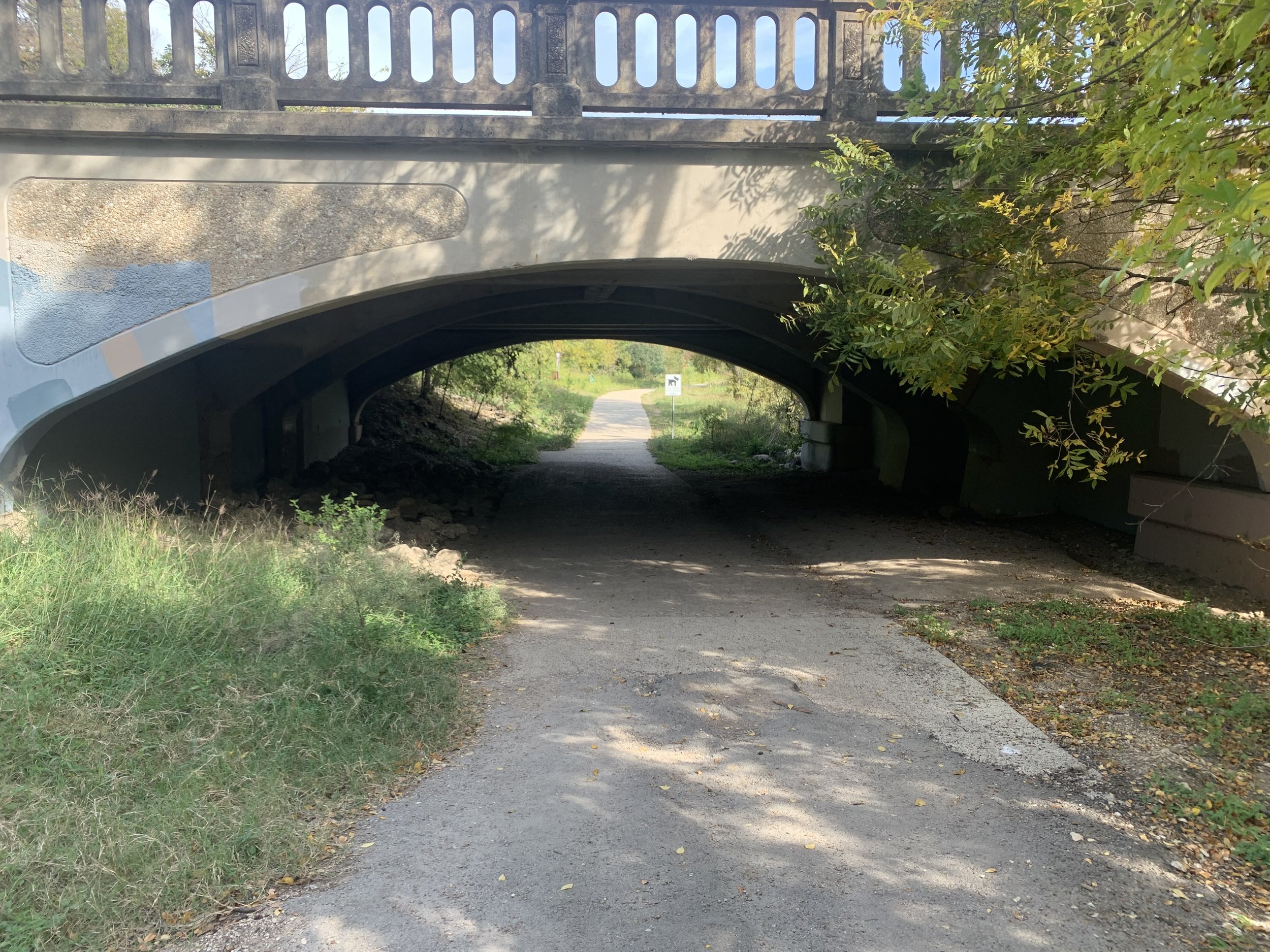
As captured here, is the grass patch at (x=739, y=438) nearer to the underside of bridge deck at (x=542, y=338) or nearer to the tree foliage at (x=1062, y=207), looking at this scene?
the underside of bridge deck at (x=542, y=338)

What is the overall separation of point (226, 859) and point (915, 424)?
1281 cm

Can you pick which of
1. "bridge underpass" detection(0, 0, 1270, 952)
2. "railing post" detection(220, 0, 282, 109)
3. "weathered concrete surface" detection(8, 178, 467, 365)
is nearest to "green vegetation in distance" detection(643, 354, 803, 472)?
"bridge underpass" detection(0, 0, 1270, 952)

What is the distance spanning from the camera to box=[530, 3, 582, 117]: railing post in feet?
23.0

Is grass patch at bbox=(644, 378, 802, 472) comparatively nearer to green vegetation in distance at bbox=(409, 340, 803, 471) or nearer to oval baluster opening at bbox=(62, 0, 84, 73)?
green vegetation in distance at bbox=(409, 340, 803, 471)

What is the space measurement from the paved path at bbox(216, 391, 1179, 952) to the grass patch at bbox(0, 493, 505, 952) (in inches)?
13.4

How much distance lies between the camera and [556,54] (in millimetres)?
7090

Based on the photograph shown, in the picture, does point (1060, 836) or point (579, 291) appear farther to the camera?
point (579, 291)

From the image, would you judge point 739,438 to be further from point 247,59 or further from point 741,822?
point 741,822

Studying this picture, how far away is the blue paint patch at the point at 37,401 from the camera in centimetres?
650

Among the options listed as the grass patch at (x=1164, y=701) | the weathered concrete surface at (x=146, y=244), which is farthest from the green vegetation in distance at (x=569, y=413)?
the weathered concrete surface at (x=146, y=244)

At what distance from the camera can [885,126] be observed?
707cm

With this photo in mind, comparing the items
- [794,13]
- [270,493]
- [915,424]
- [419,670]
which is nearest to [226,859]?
[419,670]

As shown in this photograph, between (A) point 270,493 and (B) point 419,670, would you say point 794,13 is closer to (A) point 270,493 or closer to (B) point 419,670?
(B) point 419,670

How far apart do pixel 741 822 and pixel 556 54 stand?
5.83 metres
